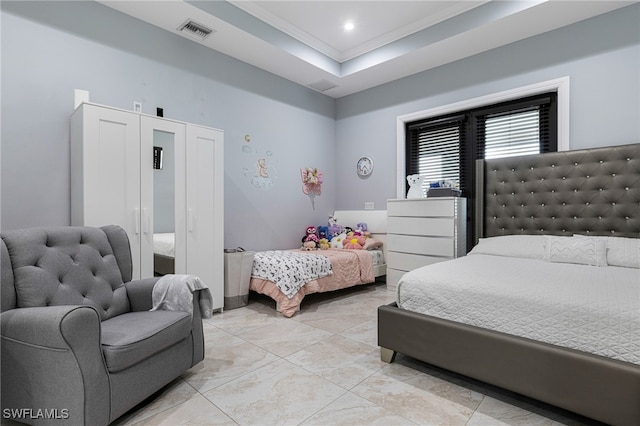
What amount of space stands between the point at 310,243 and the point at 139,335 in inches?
116

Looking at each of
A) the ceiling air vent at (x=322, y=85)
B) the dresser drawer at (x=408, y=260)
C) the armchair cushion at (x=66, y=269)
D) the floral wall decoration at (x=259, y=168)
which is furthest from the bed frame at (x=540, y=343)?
the floral wall decoration at (x=259, y=168)

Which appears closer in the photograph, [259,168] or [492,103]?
[492,103]

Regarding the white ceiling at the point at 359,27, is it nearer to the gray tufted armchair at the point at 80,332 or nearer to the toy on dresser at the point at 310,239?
the toy on dresser at the point at 310,239

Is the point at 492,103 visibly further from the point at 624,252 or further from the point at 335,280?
the point at 335,280

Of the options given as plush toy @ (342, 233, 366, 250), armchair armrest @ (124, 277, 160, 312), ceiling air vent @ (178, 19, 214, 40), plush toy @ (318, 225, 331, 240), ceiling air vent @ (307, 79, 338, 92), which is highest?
ceiling air vent @ (178, 19, 214, 40)

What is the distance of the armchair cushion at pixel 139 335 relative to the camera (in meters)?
1.48

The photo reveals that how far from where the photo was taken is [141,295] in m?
2.04

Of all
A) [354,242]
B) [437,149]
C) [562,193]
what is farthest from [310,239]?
[562,193]

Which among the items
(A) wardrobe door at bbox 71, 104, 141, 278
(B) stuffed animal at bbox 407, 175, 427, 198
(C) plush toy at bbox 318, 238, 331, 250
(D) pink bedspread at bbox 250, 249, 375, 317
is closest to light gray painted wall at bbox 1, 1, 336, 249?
(A) wardrobe door at bbox 71, 104, 141, 278

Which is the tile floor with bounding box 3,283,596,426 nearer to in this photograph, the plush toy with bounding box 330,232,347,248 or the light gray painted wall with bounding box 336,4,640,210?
the plush toy with bounding box 330,232,347,248

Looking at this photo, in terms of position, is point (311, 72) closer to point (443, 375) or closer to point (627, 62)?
point (627, 62)

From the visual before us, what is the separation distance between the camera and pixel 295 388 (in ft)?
6.19

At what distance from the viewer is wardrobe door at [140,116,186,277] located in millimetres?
2799

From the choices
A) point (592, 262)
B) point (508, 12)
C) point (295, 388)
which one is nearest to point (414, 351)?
point (295, 388)
